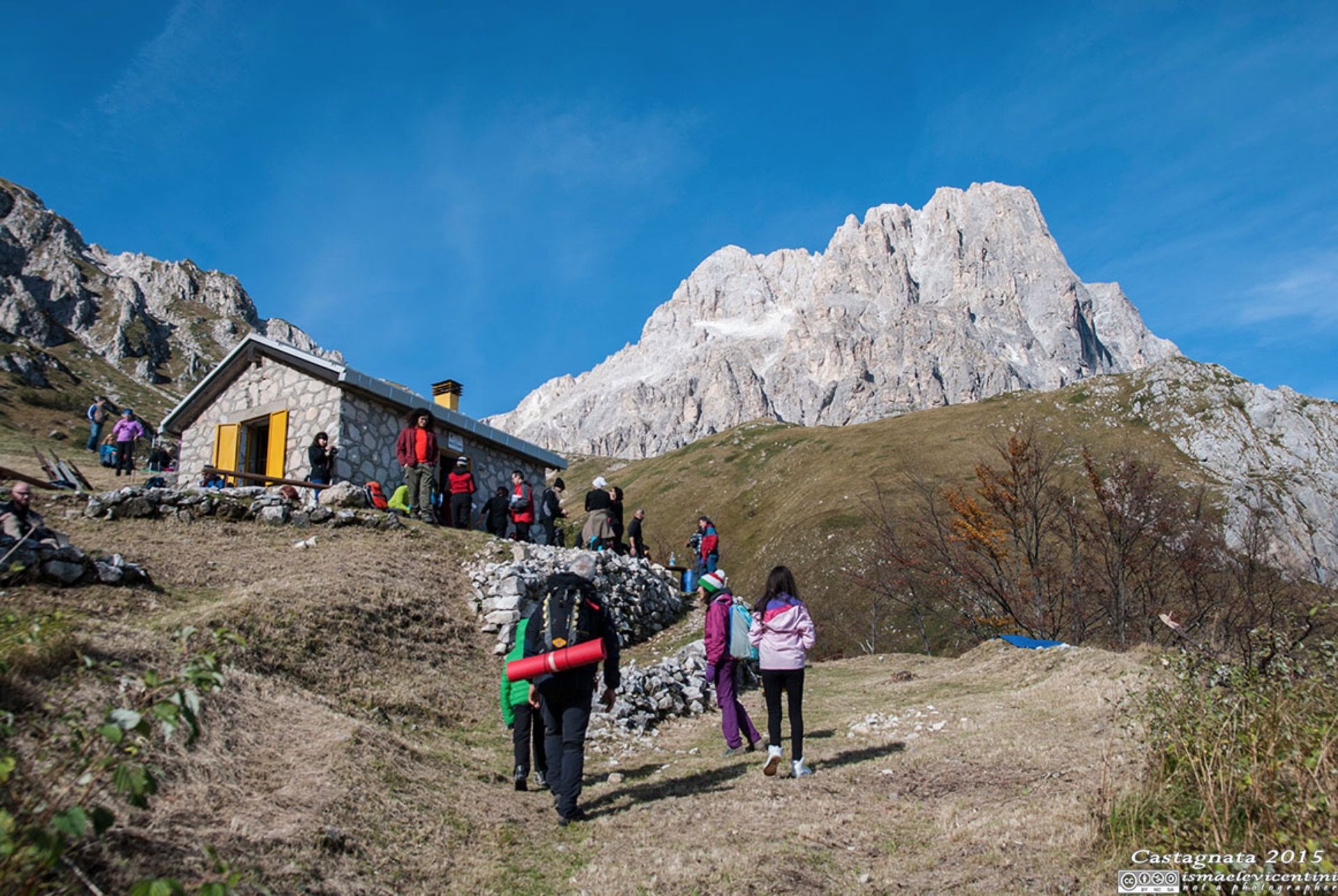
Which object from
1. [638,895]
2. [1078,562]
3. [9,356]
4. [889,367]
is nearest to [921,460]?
[1078,562]

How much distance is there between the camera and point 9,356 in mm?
63781

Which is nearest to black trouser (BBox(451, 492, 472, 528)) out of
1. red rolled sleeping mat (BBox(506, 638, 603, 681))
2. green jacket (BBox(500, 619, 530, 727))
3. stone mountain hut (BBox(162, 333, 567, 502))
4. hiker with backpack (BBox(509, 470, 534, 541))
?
hiker with backpack (BBox(509, 470, 534, 541))

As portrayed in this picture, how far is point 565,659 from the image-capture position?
688 cm

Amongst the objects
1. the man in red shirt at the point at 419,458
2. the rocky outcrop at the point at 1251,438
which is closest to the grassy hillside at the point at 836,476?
the rocky outcrop at the point at 1251,438

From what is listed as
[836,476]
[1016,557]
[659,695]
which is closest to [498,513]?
[659,695]

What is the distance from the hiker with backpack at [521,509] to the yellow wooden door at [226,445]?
304 inches

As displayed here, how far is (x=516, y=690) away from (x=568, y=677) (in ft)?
4.03

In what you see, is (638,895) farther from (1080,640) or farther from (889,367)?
(889,367)

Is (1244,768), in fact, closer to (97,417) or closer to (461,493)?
(461,493)

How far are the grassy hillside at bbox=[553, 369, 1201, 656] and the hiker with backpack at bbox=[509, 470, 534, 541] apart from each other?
82.0ft

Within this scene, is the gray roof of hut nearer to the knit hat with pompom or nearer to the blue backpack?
the knit hat with pompom

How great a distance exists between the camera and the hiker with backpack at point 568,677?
6.80 meters

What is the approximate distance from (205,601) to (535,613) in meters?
5.99
